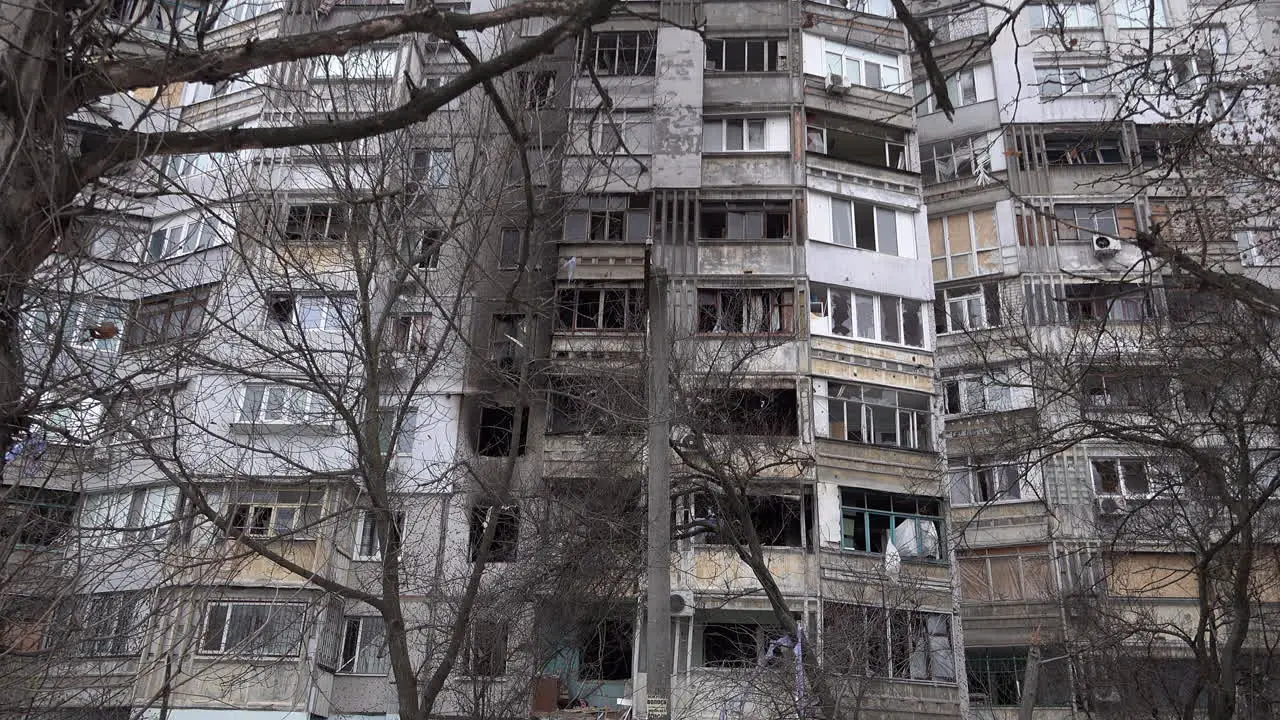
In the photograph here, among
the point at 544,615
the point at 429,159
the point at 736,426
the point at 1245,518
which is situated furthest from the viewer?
the point at 736,426

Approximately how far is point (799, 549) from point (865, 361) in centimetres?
589

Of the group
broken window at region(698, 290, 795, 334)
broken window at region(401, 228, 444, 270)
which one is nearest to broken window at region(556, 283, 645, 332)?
broken window at region(698, 290, 795, 334)

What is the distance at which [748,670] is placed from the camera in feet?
69.0

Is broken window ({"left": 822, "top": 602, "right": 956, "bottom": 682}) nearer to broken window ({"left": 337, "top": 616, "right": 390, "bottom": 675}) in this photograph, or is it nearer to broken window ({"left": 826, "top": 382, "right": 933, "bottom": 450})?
broken window ({"left": 826, "top": 382, "right": 933, "bottom": 450})

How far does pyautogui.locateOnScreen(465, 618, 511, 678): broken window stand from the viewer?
2170 cm

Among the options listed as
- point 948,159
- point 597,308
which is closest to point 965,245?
point 948,159

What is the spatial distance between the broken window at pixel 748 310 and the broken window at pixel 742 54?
27.7 feet

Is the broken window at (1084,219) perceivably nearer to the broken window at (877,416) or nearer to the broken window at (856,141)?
the broken window at (856,141)

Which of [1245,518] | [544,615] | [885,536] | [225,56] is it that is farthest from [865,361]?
[225,56]

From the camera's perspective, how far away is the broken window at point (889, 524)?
27.5 m

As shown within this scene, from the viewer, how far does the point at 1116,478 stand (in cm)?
3216

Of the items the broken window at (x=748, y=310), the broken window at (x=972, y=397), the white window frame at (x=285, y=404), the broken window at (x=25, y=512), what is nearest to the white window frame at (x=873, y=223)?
the broken window at (x=748, y=310)

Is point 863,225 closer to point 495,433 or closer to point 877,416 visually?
point 877,416

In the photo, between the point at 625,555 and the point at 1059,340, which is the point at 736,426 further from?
the point at 1059,340
